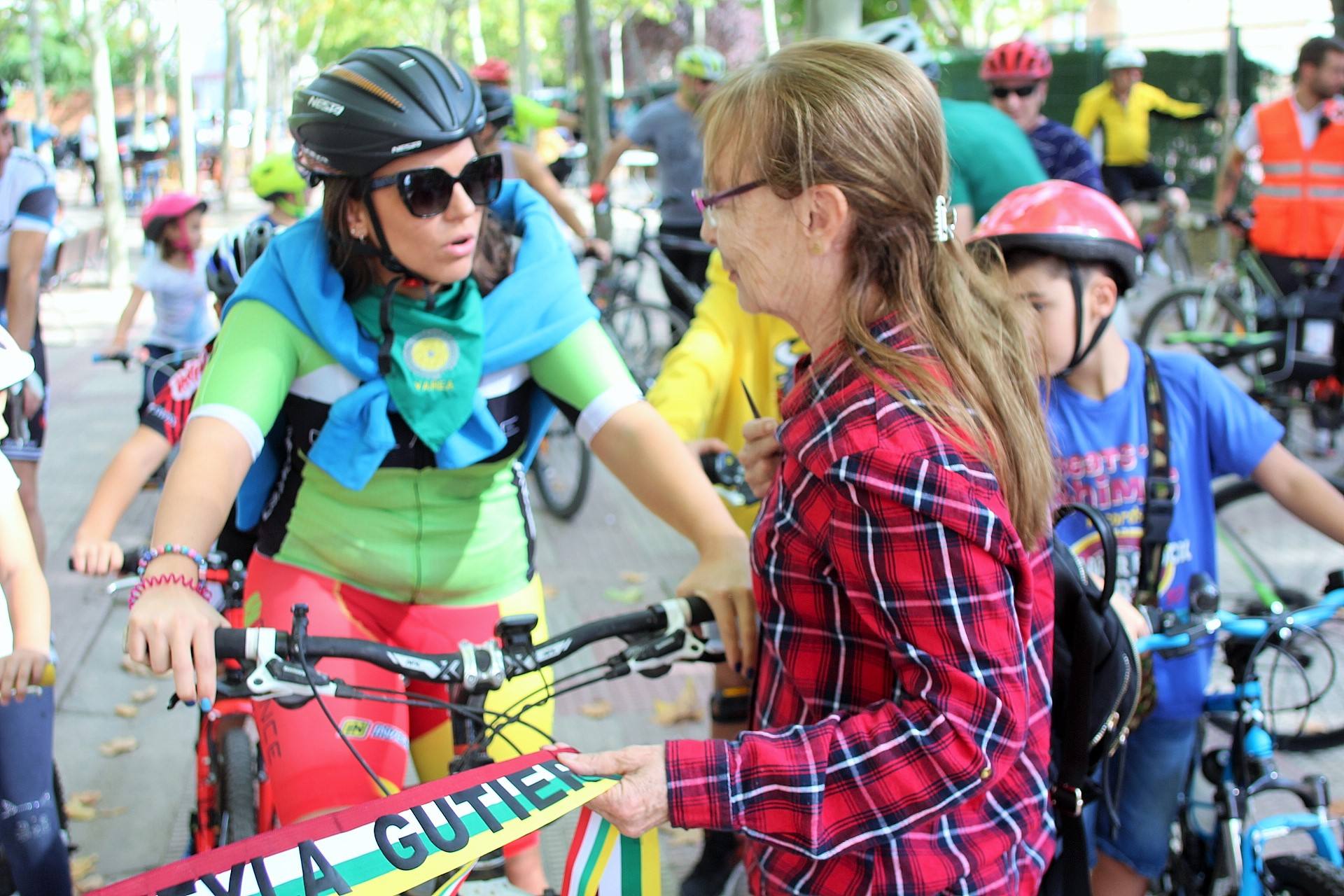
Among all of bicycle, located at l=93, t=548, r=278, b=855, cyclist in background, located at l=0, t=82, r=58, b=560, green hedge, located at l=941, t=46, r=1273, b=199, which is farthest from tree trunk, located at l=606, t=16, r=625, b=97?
bicycle, located at l=93, t=548, r=278, b=855

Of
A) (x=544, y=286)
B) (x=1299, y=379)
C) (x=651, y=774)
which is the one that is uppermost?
(x=544, y=286)

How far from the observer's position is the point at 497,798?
1.60 m

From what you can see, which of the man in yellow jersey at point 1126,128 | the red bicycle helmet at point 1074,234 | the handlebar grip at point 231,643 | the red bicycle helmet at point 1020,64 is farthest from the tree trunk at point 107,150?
the handlebar grip at point 231,643

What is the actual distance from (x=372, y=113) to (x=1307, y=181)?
682cm

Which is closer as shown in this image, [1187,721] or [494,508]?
[494,508]

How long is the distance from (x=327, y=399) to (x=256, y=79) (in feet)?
114

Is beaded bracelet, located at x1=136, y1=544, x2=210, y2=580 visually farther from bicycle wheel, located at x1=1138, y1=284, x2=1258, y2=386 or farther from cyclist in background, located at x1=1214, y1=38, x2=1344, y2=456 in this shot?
bicycle wheel, located at x1=1138, y1=284, x2=1258, y2=386

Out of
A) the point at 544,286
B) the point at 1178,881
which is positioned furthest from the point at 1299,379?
the point at 544,286

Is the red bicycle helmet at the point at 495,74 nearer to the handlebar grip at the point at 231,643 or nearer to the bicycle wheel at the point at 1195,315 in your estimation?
the bicycle wheel at the point at 1195,315

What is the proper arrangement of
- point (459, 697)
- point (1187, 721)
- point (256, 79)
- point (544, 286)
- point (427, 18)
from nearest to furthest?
point (459, 697) < point (544, 286) < point (1187, 721) < point (256, 79) < point (427, 18)

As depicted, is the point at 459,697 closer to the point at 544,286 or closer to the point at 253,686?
the point at 253,686

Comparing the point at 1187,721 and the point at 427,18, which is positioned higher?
the point at 427,18

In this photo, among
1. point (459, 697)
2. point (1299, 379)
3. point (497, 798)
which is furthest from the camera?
point (1299, 379)

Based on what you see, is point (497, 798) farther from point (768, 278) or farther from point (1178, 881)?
point (1178, 881)
